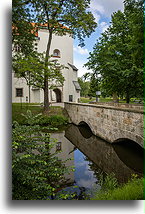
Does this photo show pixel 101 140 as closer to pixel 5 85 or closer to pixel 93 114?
pixel 93 114

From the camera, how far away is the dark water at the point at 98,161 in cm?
295

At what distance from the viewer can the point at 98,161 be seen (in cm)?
410

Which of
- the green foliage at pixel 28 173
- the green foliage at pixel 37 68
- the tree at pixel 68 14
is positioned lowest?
the green foliage at pixel 28 173

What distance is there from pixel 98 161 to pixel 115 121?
1.41 meters

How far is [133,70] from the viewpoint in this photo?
589cm

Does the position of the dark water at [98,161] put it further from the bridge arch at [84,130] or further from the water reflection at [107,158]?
the bridge arch at [84,130]

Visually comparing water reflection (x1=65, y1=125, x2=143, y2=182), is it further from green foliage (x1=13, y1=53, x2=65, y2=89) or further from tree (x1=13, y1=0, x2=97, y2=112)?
green foliage (x1=13, y1=53, x2=65, y2=89)

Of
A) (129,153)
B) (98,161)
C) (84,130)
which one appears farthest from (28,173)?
(84,130)

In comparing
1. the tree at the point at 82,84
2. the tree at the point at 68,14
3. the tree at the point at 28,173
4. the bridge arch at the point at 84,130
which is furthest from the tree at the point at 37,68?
the tree at the point at 28,173

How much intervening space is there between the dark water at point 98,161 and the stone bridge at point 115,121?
0.43 m

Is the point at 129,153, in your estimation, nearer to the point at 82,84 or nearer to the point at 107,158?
the point at 107,158

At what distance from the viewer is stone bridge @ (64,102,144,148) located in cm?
372

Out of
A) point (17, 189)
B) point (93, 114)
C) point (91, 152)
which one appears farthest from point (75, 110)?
point (17, 189)

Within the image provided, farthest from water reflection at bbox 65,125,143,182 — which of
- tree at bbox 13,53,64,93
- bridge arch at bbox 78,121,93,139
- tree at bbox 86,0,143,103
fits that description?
tree at bbox 13,53,64,93
